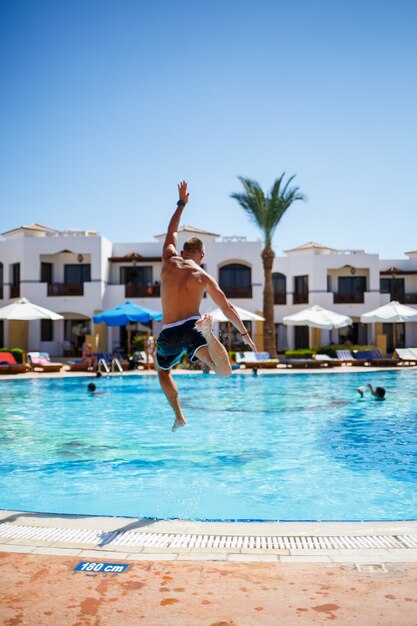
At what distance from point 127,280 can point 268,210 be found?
33.8 ft

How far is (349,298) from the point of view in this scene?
40.1 metres

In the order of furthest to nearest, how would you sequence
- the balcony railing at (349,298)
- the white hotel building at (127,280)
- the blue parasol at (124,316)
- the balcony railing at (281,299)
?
the balcony railing at (281,299), the balcony railing at (349,298), the white hotel building at (127,280), the blue parasol at (124,316)

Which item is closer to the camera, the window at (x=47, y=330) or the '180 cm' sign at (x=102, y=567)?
the '180 cm' sign at (x=102, y=567)

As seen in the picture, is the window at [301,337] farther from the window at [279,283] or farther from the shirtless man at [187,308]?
the shirtless man at [187,308]

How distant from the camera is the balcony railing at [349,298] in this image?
39938mm

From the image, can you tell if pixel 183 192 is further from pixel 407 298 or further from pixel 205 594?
pixel 407 298

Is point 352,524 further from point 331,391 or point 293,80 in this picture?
point 331,391

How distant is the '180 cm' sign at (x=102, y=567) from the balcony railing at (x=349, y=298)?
123 ft

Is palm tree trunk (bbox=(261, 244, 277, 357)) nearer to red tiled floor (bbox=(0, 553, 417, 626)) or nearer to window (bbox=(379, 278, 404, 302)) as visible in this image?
window (bbox=(379, 278, 404, 302))

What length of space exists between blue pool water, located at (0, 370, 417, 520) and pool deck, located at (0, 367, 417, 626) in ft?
5.37

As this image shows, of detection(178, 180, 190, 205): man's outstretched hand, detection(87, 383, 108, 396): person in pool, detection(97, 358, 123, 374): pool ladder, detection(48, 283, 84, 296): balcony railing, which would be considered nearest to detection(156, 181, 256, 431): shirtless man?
detection(178, 180, 190, 205): man's outstretched hand

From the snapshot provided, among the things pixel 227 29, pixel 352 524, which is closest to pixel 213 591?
pixel 352 524

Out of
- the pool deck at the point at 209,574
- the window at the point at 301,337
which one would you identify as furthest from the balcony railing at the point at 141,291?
the pool deck at the point at 209,574

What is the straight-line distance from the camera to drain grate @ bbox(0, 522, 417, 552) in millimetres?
4215
